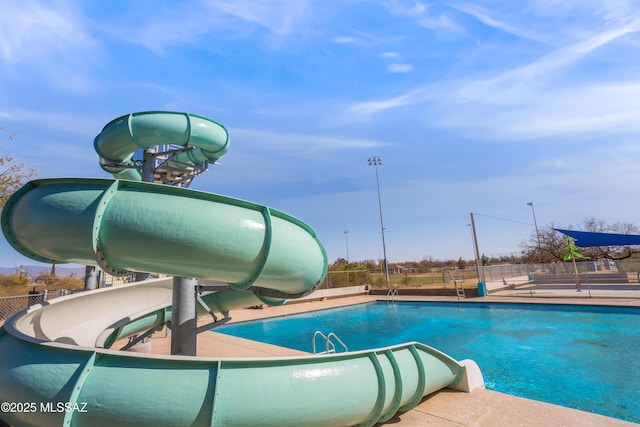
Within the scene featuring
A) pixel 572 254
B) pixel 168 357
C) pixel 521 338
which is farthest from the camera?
pixel 572 254

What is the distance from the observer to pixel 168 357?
254 cm

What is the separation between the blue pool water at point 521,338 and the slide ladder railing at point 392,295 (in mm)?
1410

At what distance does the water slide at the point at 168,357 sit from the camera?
7.66 ft

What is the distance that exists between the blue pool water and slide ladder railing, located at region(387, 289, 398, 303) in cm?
141

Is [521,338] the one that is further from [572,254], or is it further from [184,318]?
[572,254]

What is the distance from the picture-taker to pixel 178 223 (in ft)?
8.38

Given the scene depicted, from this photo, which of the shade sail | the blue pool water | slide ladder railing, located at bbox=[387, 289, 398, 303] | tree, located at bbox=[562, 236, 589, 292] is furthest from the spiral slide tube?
the shade sail

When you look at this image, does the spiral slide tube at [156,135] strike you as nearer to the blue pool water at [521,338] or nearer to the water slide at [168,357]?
the water slide at [168,357]

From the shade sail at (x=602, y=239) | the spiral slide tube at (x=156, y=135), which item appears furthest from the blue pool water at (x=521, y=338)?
the shade sail at (x=602, y=239)

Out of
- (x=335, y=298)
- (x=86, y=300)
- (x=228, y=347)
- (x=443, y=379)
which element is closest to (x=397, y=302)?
(x=335, y=298)

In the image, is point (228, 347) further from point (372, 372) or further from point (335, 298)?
point (335, 298)

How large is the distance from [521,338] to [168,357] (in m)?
12.1

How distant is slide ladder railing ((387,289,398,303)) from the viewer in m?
20.3

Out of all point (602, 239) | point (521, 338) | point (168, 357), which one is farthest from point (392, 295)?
point (168, 357)
